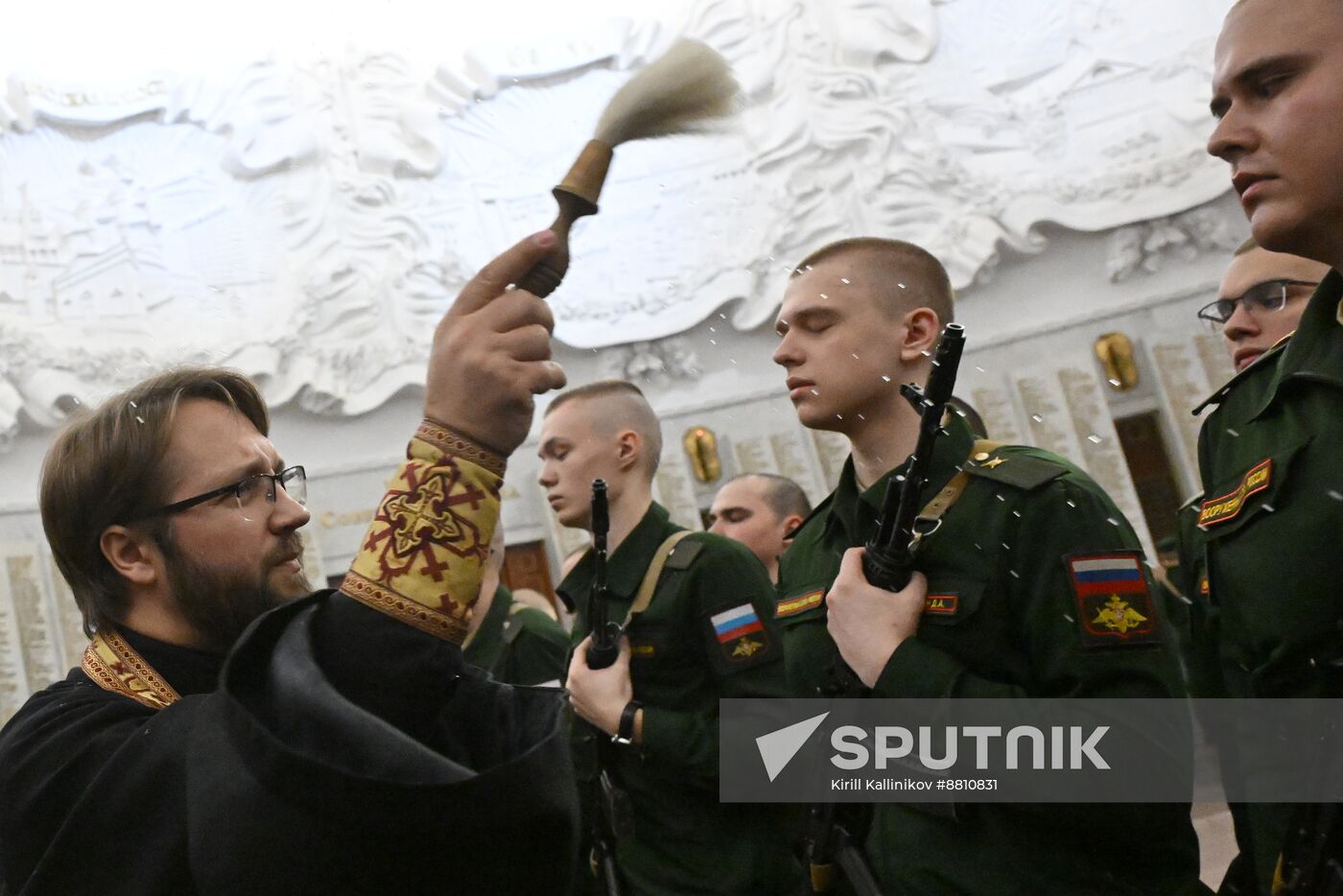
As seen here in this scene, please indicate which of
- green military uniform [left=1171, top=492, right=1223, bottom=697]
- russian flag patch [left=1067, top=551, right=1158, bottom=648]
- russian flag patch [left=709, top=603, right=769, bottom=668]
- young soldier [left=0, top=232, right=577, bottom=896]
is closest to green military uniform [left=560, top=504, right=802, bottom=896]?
russian flag patch [left=709, top=603, right=769, bottom=668]

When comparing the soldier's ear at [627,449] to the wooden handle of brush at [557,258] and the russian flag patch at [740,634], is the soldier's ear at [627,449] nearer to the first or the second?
the russian flag patch at [740,634]

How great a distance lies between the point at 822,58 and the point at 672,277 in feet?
6.37

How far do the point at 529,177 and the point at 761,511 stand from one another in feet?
18.3

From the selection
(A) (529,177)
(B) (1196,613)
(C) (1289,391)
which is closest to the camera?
(C) (1289,391)

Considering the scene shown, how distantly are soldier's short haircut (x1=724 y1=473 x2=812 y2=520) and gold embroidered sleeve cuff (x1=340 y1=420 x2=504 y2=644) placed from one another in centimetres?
290

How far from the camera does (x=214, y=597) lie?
1.24 m

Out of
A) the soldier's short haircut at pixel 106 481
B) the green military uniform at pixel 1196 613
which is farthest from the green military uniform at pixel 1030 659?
the soldier's short haircut at pixel 106 481

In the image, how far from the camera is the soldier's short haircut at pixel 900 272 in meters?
1.82

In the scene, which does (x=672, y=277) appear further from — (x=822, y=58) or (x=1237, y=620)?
(x=1237, y=620)

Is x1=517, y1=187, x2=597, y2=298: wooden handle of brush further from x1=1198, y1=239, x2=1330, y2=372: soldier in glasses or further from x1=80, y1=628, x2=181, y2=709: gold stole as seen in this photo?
x1=1198, y1=239, x2=1330, y2=372: soldier in glasses

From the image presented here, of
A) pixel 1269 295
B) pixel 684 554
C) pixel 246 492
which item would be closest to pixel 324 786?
pixel 246 492

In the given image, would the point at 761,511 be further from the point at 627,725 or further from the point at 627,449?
the point at 627,725

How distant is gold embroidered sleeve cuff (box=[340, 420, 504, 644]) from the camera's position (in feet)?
2.87

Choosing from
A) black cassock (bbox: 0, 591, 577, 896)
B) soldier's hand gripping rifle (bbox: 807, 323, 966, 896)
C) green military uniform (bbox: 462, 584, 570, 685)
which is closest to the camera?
black cassock (bbox: 0, 591, 577, 896)
